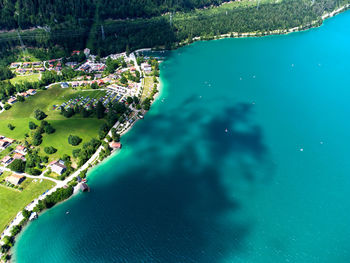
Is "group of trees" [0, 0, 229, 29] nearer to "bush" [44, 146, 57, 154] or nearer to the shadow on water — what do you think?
"bush" [44, 146, 57, 154]

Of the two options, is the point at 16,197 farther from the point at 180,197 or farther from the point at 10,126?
the point at 180,197

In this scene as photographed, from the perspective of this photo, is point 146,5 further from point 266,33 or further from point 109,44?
point 266,33

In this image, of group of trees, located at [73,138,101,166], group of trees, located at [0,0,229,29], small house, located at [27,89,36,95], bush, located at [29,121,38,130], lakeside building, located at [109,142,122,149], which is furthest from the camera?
group of trees, located at [0,0,229,29]

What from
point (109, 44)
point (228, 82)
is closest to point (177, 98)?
point (228, 82)

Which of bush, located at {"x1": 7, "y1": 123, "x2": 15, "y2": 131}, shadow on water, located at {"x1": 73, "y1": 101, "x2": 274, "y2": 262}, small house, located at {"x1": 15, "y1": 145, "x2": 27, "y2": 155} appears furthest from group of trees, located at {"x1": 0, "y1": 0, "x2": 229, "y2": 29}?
shadow on water, located at {"x1": 73, "y1": 101, "x2": 274, "y2": 262}

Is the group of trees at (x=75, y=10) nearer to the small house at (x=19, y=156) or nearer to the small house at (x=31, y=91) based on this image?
the small house at (x=31, y=91)

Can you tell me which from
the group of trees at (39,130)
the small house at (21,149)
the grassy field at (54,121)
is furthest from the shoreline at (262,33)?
the small house at (21,149)
